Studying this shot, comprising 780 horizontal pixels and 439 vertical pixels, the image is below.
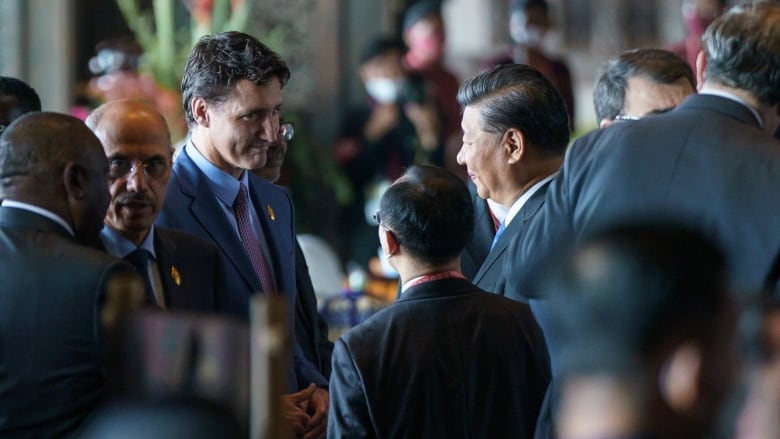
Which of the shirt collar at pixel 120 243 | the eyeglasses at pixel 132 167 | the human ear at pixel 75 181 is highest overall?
the human ear at pixel 75 181

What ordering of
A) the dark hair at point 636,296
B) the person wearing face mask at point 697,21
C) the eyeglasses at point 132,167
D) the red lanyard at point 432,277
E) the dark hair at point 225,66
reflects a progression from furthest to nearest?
1. the person wearing face mask at point 697,21
2. the dark hair at point 225,66
3. the eyeglasses at point 132,167
4. the red lanyard at point 432,277
5. the dark hair at point 636,296

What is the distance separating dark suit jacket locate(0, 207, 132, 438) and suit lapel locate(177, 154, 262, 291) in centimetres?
94

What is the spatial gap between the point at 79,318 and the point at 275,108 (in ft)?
3.90

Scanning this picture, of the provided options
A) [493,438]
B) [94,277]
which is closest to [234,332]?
[94,277]

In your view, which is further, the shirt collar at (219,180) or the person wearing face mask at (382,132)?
the person wearing face mask at (382,132)

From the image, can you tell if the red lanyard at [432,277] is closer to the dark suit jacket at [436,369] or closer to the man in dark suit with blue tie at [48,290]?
the dark suit jacket at [436,369]

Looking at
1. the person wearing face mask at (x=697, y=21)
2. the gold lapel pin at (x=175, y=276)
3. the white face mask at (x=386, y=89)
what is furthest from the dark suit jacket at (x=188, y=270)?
the white face mask at (x=386, y=89)

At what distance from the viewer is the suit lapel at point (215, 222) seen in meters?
3.72

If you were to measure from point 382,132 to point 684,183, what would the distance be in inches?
213

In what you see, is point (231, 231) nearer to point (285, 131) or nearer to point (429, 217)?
point (285, 131)

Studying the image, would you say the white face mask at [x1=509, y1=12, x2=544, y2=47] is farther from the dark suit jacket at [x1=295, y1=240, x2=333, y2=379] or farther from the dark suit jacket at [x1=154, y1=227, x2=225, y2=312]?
the dark suit jacket at [x1=154, y1=227, x2=225, y2=312]

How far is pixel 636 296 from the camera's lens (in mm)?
1555

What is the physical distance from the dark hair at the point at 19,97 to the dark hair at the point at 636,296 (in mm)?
2618

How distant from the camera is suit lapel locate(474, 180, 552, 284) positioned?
3.58 m
